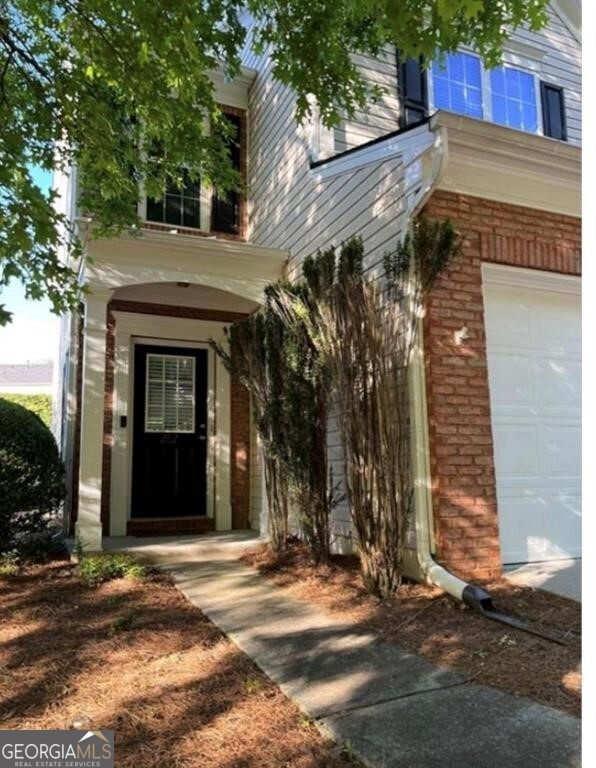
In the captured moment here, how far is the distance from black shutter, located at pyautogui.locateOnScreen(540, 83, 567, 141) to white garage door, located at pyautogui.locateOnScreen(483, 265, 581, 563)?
11.9ft

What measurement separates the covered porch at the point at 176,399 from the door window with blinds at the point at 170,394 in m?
0.01

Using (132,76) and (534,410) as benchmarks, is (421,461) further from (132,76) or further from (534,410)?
(132,76)

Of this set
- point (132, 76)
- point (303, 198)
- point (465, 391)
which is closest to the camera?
point (132, 76)

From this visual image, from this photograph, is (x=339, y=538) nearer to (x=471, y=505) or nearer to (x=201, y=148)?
A: (x=471, y=505)

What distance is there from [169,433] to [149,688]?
4645 millimetres

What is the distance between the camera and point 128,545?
18.8 ft

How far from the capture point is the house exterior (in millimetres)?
4246

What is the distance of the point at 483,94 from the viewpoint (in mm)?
7102

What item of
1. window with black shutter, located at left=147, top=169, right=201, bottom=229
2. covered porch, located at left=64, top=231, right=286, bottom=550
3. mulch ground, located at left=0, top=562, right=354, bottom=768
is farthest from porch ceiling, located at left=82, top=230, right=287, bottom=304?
mulch ground, located at left=0, top=562, right=354, bottom=768

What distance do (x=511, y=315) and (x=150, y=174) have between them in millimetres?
3423

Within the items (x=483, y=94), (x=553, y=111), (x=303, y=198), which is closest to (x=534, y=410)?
(x=303, y=198)

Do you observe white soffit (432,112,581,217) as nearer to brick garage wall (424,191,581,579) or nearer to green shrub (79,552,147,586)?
brick garage wall (424,191,581,579)
